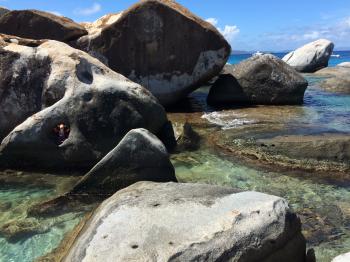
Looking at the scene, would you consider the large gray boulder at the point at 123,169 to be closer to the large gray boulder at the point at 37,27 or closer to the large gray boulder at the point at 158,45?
the large gray boulder at the point at 158,45

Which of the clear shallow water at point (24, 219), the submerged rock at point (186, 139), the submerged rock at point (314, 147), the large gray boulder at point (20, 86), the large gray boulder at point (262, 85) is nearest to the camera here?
the clear shallow water at point (24, 219)

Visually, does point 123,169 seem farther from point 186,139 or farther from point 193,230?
point 186,139

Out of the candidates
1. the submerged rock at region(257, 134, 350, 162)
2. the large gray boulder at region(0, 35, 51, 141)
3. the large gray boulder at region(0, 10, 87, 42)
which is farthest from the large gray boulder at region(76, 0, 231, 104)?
the submerged rock at region(257, 134, 350, 162)

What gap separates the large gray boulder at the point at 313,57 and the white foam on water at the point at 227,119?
2198cm

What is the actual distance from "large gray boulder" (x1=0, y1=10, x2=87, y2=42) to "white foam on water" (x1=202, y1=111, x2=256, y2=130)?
497cm

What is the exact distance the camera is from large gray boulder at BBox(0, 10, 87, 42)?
15.2m

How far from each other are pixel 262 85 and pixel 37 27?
24.5 ft

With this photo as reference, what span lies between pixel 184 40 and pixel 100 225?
35.2ft

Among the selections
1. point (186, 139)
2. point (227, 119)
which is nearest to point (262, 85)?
point (227, 119)

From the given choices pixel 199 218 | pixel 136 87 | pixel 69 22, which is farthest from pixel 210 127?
pixel 199 218

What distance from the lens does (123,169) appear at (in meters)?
7.51

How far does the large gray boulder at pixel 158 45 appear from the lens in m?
14.6

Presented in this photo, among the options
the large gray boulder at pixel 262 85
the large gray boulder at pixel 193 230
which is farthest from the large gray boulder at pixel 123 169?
the large gray boulder at pixel 262 85

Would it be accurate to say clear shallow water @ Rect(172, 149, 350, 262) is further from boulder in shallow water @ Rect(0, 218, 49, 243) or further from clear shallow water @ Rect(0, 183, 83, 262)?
boulder in shallow water @ Rect(0, 218, 49, 243)
